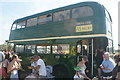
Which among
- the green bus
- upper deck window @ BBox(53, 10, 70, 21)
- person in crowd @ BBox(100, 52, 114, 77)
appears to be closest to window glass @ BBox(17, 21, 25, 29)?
the green bus

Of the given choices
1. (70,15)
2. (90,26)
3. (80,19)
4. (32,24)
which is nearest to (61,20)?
(70,15)

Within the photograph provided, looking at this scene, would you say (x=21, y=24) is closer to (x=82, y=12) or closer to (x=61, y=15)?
(x=61, y=15)

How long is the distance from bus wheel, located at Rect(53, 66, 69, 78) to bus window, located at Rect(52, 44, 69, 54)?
31.0 inches

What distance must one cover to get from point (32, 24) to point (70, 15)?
115 inches

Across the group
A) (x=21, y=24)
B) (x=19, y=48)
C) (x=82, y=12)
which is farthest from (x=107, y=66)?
(x=21, y=24)

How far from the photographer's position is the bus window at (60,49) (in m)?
6.21

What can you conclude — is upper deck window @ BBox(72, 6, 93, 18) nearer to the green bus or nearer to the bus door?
the green bus

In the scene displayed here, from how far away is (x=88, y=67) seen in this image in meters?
5.64

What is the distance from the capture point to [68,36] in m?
6.30

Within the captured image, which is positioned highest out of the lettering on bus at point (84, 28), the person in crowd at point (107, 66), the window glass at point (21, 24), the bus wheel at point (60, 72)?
the window glass at point (21, 24)

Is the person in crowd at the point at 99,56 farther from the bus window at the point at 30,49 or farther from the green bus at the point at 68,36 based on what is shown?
the bus window at the point at 30,49

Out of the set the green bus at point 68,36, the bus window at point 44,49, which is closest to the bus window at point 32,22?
the green bus at point 68,36

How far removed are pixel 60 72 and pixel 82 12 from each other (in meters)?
3.12

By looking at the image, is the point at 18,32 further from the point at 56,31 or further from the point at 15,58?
the point at 15,58
